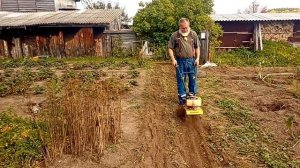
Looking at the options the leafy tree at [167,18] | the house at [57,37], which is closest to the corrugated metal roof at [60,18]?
the house at [57,37]

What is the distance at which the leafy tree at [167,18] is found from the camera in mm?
17109

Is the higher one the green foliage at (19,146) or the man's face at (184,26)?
the man's face at (184,26)

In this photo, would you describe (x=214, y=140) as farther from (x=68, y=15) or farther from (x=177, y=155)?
(x=68, y=15)

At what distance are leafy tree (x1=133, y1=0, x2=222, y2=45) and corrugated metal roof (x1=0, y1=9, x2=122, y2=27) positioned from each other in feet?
6.50

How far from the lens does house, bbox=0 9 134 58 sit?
719 inches

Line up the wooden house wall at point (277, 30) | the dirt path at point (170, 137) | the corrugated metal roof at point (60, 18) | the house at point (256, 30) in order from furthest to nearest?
the wooden house wall at point (277, 30) → the house at point (256, 30) → the corrugated metal roof at point (60, 18) → the dirt path at point (170, 137)

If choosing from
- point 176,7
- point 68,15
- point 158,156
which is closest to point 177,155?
point 158,156

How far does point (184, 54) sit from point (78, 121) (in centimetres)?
318

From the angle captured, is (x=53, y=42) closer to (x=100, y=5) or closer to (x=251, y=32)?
(x=251, y=32)

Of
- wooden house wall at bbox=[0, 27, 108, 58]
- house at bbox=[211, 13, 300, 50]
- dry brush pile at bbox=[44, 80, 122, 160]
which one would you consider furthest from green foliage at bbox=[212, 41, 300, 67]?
dry brush pile at bbox=[44, 80, 122, 160]

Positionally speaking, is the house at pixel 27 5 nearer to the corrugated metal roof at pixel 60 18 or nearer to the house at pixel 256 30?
the corrugated metal roof at pixel 60 18

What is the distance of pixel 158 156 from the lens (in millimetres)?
4883

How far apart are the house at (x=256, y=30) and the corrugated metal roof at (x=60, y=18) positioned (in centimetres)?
682

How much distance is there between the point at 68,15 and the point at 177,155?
17077mm
